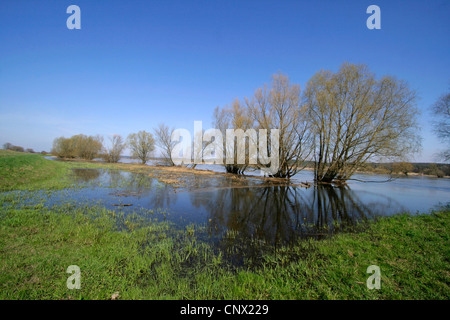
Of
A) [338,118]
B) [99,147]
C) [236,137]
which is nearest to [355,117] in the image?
[338,118]

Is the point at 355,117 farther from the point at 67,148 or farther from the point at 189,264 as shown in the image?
the point at 67,148

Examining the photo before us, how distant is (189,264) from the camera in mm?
4277

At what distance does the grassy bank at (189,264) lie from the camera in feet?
10.6

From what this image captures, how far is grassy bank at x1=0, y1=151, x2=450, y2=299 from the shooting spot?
3227 millimetres

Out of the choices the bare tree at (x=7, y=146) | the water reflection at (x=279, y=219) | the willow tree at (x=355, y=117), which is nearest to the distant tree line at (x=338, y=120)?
the willow tree at (x=355, y=117)

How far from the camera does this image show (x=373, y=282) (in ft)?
11.8

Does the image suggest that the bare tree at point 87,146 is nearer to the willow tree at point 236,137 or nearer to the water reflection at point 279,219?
the willow tree at point 236,137

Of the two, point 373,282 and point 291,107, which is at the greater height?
point 291,107

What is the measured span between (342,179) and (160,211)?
83.6ft

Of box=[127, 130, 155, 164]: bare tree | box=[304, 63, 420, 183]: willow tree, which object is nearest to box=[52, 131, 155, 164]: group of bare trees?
box=[127, 130, 155, 164]: bare tree
